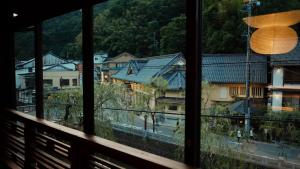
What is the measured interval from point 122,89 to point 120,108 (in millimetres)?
160

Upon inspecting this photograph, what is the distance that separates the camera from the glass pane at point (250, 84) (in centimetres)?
140

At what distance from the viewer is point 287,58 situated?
1.41 meters

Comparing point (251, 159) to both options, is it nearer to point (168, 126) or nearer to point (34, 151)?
point (168, 126)

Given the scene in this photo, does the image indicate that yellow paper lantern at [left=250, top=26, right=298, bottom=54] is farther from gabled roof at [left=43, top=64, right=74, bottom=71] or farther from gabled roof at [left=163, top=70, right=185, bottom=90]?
gabled roof at [left=43, top=64, right=74, bottom=71]

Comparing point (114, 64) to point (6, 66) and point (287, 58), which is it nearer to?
point (287, 58)

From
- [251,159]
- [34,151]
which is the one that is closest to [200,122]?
[251,159]

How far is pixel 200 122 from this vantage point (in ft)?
5.40

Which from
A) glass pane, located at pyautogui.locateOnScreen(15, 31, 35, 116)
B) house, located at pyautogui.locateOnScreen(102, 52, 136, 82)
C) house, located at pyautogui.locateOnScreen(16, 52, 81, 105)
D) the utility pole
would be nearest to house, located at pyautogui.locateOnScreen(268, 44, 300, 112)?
the utility pole

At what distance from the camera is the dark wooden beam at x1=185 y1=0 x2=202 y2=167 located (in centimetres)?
159

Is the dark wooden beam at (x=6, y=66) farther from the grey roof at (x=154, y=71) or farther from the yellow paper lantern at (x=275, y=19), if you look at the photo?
the yellow paper lantern at (x=275, y=19)

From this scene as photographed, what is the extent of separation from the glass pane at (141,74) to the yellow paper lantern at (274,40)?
1.46 feet

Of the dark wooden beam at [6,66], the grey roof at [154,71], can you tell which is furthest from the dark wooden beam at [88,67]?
the dark wooden beam at [6,66]

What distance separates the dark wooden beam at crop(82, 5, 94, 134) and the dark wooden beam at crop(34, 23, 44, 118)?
1240mm

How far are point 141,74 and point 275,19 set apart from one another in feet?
3.35
